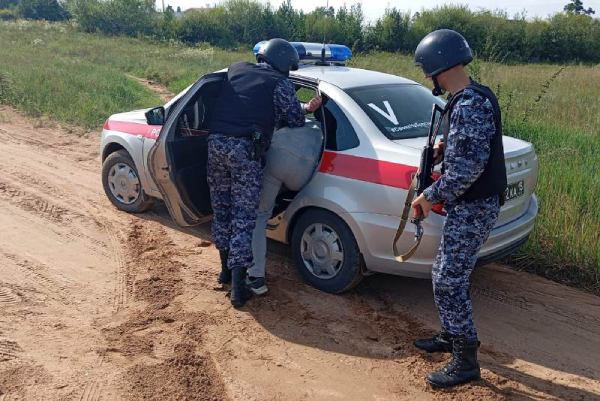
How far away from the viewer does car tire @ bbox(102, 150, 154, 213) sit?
5.81 m

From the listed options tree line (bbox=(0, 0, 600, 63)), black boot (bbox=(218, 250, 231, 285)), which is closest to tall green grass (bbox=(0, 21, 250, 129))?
black boot (bbox=(218, 250, 231, 285))

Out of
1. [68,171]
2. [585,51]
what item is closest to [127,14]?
[585,51]

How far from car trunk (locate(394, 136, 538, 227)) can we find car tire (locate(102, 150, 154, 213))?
9.67 ft

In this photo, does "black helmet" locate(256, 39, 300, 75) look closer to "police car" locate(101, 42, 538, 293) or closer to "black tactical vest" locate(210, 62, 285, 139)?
"black tactical vest" locate(210, 62, 285, 139)

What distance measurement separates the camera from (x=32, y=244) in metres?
5.07

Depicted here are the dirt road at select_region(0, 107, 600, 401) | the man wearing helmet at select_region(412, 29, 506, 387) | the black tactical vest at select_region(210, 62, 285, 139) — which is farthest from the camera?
the black tactical vest at select_region(210, 62, 285, 139)

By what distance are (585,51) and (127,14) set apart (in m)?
35.3

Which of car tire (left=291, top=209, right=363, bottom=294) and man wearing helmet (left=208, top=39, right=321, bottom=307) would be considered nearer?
man wearing helmet (left=208, top=39, right=321, bottom=307)

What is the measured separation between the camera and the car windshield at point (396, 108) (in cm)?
418

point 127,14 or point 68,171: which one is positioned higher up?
point 127,14

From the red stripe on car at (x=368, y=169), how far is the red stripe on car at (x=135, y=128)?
6.60ft

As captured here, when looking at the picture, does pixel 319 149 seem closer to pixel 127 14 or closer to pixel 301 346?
pixel 301 346

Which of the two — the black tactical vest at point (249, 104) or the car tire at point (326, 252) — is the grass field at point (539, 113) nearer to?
the car tire at point (326, 252)

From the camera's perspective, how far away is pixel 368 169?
154 inches
